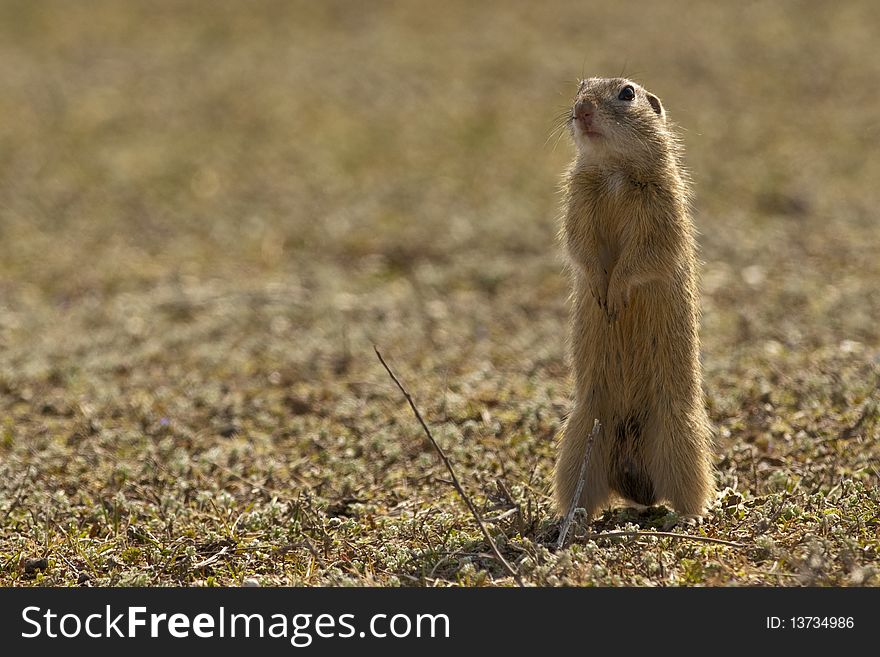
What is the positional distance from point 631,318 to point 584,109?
0.84 metres

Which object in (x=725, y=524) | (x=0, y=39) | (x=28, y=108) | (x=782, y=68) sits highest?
(x=0, y=39)

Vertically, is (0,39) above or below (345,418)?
above

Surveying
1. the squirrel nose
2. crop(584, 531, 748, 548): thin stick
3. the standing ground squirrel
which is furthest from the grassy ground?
the squirrel nose

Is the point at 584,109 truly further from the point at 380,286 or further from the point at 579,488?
the point at 380,286

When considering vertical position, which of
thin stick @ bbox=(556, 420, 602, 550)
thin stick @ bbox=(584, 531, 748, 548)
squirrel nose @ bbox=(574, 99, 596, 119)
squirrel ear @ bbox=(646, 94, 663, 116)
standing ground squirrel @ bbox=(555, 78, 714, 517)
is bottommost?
thin stick @ bbox=(584, 531, 748, 548)

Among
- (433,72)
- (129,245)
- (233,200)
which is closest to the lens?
(129,245)

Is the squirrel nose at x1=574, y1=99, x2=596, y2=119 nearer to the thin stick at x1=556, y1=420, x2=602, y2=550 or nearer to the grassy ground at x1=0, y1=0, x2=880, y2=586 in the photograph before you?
the thin stick at x1=556, y1=420, x2=602, y2=550

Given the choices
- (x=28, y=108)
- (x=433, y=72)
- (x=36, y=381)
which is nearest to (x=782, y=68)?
(x=433, y=72)

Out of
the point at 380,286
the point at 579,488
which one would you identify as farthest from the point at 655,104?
the point at 380,286

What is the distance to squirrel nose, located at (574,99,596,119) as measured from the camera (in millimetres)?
4348

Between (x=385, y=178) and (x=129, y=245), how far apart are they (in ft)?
9.37

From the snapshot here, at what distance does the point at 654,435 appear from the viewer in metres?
4.43
